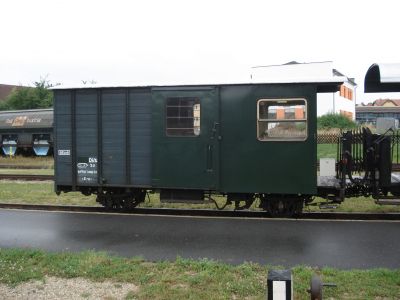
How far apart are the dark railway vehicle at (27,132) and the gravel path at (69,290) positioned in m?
23.5

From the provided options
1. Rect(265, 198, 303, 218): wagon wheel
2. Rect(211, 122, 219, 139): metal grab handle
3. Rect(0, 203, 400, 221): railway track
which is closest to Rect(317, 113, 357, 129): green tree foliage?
Rect(0, 203, 400, 221): railway track

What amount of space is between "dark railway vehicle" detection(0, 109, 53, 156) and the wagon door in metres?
19.5

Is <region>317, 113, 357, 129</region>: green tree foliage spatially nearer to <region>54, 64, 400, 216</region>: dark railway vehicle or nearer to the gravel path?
<region>54, 64, 400, 216</region>: dark railway vehicle

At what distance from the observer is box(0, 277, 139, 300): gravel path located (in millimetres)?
5555

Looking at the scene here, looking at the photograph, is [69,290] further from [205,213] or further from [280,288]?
Result: [205,213]

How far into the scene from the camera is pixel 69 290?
5.74 metres

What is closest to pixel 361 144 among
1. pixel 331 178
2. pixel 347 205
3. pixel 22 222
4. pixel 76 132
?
pixel 331 178

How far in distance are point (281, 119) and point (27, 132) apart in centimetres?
2299

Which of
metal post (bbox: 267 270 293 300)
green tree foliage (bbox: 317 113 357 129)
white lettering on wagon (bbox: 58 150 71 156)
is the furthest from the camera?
green tree foliage (bbox: 317 113 357 129)

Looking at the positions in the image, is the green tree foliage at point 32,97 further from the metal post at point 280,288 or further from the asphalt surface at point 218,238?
the metal post at point 280,288

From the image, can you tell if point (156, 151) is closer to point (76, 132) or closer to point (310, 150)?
point (76, 132)

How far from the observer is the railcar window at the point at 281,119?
971cm

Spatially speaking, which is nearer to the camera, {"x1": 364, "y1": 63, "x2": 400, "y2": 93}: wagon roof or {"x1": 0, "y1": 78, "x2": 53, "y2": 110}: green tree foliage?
{"x1": 364, "y1": 63, "x2": 400, "y2": 93}: wagon roof

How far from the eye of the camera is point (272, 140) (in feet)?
32.4
